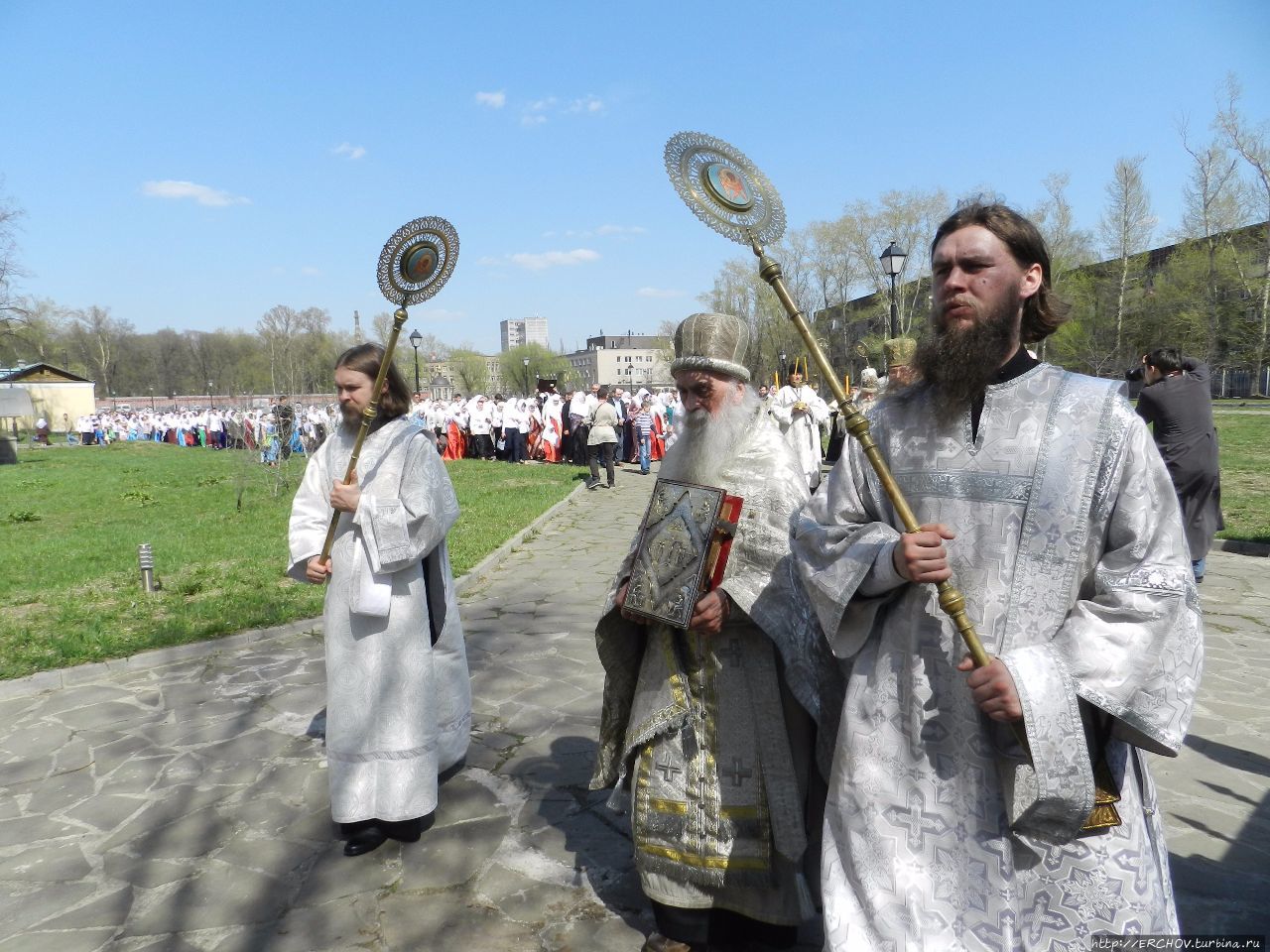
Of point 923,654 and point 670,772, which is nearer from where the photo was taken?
point 923,654

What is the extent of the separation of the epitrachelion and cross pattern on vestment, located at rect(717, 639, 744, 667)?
21 centimetres

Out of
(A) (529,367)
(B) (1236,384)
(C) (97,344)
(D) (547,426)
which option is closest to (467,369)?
(A) (529,367)

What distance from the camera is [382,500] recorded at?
387cm

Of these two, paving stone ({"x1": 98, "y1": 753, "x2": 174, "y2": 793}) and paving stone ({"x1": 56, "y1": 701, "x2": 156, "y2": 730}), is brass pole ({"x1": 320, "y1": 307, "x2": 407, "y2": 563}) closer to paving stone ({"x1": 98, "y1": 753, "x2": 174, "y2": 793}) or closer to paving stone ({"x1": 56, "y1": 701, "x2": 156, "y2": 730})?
paving stone ({"x1": 98, "y1": 753, "x2": 174, "y2": 793})

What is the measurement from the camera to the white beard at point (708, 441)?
318 cm

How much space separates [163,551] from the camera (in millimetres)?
10992

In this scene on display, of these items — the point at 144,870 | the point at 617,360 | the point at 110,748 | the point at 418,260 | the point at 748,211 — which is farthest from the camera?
the point at 617,360

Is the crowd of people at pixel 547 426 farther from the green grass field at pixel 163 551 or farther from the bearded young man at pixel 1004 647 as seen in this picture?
the bearded young man at pixel 1004 647

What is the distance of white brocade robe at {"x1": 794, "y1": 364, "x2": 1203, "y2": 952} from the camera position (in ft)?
6.59

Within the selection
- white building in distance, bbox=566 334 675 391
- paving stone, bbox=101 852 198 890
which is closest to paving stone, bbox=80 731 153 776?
paving stone, bbox=101 852 198 890

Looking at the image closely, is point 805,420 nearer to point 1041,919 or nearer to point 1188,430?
point 1188,430

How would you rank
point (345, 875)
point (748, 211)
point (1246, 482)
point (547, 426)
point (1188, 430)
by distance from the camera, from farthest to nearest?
1. point (547, 426)
2. point (1246, 482)
3. point (1188, 430)
4. point (345, 875)
5. point (748, 211)

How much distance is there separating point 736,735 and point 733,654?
10.2 inches

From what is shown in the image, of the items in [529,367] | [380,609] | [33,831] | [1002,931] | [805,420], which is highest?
[529,367]
